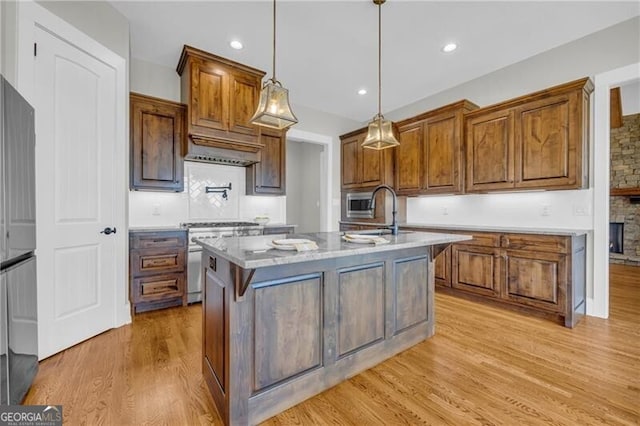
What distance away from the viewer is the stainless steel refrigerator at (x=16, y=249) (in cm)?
147

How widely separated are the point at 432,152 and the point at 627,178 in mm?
4834

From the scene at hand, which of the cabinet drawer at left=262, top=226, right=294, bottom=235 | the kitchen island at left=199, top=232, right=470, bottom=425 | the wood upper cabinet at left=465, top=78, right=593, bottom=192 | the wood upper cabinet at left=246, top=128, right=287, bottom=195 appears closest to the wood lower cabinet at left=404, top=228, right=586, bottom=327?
the wood upper cabinet at left=465, top=78, right=593, bottom=192

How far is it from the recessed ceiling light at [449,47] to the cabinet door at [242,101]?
225 cm

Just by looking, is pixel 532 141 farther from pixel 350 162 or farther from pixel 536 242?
pixel 350 162

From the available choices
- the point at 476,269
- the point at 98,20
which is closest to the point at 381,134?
the point at 476,269

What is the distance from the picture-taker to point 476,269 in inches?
137

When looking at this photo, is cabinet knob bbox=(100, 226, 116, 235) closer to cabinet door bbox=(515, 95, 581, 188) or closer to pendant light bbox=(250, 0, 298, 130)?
pendant light bbox=(250, 0, 298, 130)

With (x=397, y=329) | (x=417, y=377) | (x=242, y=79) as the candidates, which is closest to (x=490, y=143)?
(x=397, y=329)

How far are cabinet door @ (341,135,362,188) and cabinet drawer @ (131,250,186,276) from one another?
10.1 feet

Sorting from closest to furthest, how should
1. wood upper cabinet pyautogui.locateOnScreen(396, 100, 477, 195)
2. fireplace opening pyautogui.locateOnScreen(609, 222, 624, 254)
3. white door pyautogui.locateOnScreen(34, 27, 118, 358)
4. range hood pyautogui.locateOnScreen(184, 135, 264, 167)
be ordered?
1. white door pyautogui.locateOnScreen(34, 27, 118, 358)
2. range hood pyautogui.locateOnScreen(184, 135, 264, 167)
3. wood upper cabinet pyautogui.locateOnScreen(396, 100, 477, 195)
4. fireplace opening pyautogui.locateOnScreen(609, 222, 624, 254)

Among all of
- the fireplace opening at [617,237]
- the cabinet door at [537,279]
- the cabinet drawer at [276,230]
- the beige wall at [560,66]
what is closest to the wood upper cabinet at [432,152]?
the beige wall at [560,66]

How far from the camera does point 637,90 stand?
5.32m

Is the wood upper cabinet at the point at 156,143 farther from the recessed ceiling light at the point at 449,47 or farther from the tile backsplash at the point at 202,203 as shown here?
the recessed ceiling light at the point at 449,47

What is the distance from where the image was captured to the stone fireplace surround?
5.74 metres
